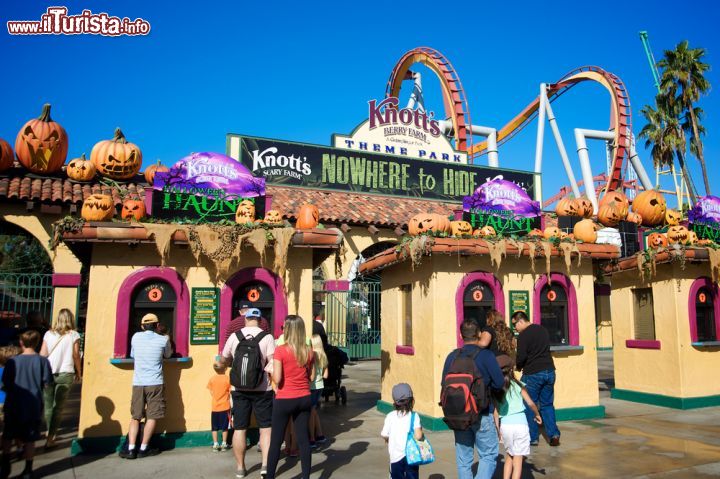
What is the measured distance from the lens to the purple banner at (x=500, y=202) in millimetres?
10375

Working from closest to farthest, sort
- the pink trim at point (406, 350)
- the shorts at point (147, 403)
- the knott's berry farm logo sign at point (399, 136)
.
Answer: the shorts at point (147, 403) → the pink trim at point (406, 350) → the knott's berry farm logo sign at point (399, 136)

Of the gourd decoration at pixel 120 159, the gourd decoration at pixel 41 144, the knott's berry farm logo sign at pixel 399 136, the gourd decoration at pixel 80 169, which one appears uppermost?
the knott's berry farm logo sign at pixel 399 136

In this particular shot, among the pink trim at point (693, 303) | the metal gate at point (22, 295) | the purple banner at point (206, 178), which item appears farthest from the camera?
the metal gate at point (22, 295)

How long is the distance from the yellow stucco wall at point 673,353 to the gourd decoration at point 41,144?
51.1 feet

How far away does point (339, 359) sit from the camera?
36.4 ft

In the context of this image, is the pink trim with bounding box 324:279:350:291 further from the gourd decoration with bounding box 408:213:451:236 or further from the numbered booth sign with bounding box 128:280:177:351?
the numbered booth sign with bounding box 128:280:177:351

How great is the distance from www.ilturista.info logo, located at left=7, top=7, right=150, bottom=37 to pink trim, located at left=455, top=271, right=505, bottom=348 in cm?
1201

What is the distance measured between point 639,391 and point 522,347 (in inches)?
220

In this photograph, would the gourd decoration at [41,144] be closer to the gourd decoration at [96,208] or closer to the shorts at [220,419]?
the gourd decoration at [96,208]

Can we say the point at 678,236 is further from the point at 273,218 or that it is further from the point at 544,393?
the point at 273,218

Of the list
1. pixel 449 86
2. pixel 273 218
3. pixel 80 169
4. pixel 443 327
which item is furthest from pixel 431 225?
pixel 449 86

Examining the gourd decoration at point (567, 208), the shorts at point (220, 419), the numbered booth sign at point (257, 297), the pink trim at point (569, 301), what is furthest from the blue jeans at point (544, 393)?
the gourd decoration at point (567, 208)

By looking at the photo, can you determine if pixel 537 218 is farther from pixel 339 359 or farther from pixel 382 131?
pixel 382 131

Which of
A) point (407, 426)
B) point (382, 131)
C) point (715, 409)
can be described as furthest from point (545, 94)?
point (407, 426)
